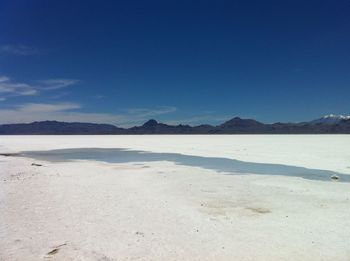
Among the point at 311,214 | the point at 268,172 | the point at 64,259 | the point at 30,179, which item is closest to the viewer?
the point at 64,259

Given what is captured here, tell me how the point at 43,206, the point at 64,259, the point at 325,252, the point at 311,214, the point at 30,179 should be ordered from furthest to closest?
the point at 30,179
the point at 43,206
the point at 311,214
the point at 325,252
the point at 64,259

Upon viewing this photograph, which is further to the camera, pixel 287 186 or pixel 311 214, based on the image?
pixel 287 186

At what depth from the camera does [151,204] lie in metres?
9.36

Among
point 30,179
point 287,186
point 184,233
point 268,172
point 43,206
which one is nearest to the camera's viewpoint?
point 184,233

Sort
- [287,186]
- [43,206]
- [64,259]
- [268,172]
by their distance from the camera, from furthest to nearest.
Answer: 1. [268,172]
2. [287,186]
3. [43,206]
4. [64,259]

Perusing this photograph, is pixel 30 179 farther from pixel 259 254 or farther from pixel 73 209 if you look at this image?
pixel 259 254

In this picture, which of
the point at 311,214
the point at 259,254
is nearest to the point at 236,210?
the point at 311,214

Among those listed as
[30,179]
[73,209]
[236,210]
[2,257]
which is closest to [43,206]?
[73,209]

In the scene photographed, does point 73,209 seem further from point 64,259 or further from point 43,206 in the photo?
point 64,259

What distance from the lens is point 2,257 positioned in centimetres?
560

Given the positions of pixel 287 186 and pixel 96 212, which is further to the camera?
pixel 287 186

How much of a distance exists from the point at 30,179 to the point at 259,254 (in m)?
Answer: 9.65

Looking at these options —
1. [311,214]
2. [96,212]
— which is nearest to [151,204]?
[96,212]

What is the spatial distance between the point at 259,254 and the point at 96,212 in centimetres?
376
